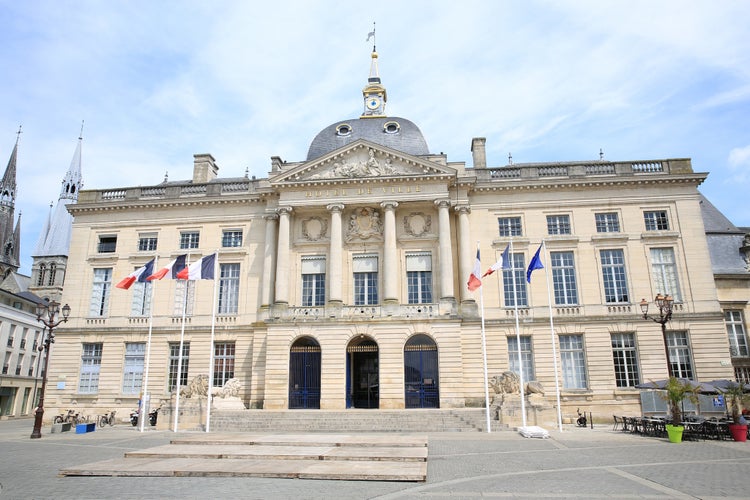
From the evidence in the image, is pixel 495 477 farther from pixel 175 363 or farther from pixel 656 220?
pixel 175 363

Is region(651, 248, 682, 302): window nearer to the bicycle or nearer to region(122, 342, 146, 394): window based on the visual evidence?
region(122, 342, 146, 394): window

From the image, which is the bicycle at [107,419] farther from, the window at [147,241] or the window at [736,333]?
the window at [736,333]

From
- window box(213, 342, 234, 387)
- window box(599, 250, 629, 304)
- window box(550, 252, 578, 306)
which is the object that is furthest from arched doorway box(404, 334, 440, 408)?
window box(213, 342, 234, 387)

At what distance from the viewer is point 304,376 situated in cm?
2716

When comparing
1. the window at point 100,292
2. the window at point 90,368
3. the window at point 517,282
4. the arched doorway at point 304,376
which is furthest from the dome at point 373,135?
the window at point 90,368

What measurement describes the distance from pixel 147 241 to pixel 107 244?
269cm

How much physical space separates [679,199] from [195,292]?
27494 millimetres

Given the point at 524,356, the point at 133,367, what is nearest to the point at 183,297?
the point at 133,367

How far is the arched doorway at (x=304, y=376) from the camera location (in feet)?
88.4

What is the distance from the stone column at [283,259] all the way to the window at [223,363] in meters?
4.27

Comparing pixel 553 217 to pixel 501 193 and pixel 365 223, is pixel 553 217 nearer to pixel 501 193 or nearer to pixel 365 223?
pixel 501 193

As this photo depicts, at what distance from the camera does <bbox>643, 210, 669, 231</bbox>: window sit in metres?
29.0

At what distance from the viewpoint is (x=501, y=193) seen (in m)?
30.0

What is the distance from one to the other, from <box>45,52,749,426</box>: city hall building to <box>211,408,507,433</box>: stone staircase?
3012 millimetres
